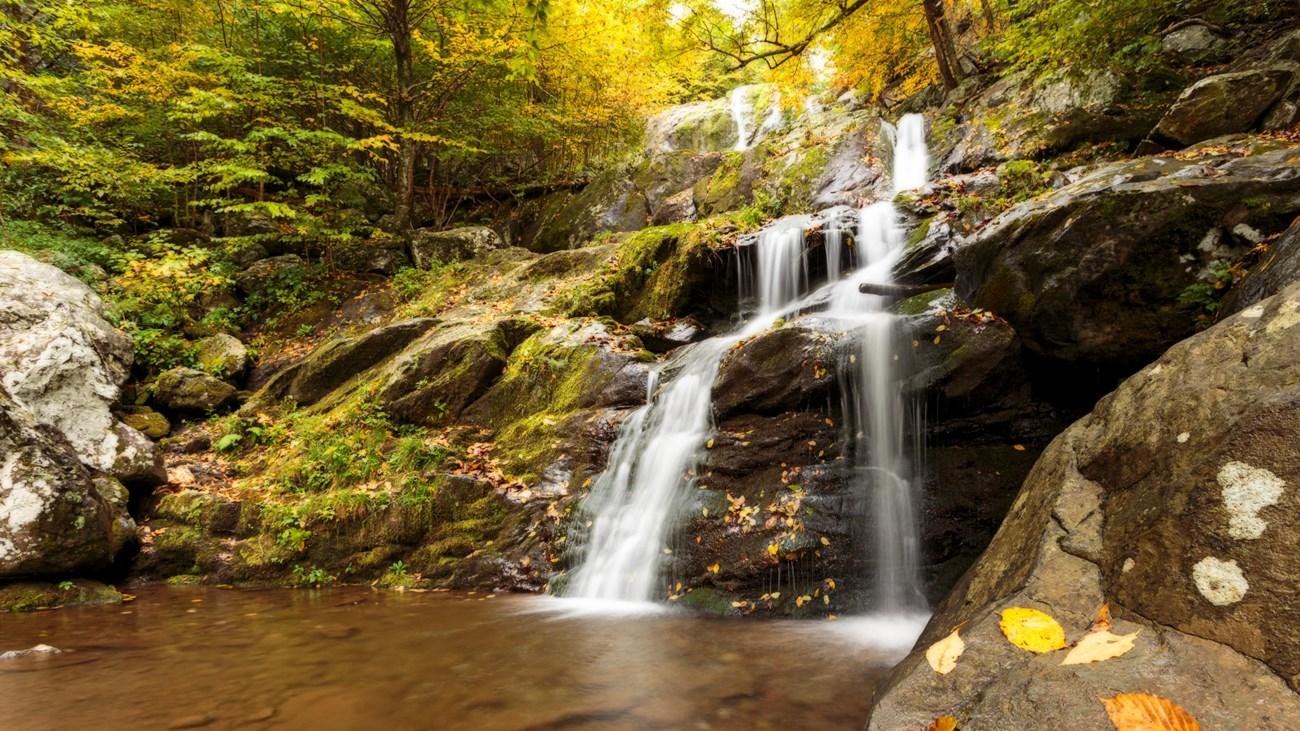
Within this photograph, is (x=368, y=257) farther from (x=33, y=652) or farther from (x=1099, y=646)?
(x=1099, y=646)

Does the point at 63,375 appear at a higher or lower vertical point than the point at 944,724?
higher

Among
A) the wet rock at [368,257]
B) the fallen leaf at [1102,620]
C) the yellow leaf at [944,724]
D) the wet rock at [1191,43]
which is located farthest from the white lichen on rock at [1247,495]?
the wet rock at [368,257]

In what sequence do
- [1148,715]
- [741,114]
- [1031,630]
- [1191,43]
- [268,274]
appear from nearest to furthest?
[1148,715]
[1031,630]
[1191,43]
[268,274]
[741,114]

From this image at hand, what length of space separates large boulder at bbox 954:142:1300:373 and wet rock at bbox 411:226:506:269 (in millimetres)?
10682

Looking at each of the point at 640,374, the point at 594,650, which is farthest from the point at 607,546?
the point at 640,374

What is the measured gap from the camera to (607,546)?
542 cm

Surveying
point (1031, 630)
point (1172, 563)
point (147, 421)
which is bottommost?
point (1031, 630)

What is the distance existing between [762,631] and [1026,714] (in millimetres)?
2371

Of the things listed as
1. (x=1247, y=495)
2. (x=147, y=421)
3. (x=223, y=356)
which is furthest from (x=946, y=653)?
(x=223, y=356)

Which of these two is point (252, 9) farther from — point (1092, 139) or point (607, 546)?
point (1092, 139)

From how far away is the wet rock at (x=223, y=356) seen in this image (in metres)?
9.78

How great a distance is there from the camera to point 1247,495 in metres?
1.79

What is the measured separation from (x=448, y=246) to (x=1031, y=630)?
1292cm

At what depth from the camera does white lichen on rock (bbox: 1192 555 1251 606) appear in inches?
67.1
